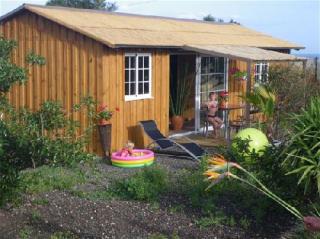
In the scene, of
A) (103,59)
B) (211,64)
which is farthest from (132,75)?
(211,64)

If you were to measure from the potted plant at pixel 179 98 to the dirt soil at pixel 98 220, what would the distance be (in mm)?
7898

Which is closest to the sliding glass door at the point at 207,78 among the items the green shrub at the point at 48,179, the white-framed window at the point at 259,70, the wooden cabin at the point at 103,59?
the wooden cabin at the point at 103,59

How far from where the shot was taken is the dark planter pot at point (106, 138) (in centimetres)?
1238

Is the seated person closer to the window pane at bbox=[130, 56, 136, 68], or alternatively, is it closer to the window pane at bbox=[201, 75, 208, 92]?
the window pane at bbox=[201, 75, 208, 92]

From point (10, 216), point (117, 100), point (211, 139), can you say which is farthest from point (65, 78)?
point (10, 216)

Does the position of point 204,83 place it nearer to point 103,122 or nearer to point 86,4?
point 103,122

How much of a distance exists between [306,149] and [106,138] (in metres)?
6.32

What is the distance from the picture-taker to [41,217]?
24.7 feet

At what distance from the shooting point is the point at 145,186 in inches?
343

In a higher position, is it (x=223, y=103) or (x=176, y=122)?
(x=223, y=103)

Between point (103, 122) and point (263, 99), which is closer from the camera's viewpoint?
point (263, 99)

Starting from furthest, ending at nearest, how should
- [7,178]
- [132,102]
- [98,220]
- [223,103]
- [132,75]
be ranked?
[223,103] < [132,75] < [132,102] < [7,178] < [98,220]

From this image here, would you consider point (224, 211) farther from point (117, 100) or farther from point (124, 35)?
point (124, 35)

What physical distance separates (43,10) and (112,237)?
8.18 meters
